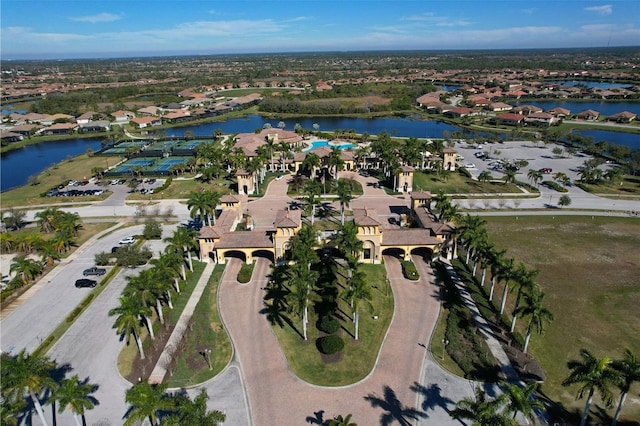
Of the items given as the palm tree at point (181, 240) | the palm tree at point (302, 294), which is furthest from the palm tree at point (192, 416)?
the palm tree at point (181, 240)

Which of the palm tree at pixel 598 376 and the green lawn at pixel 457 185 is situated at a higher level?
the palm tree at pixel 598 376

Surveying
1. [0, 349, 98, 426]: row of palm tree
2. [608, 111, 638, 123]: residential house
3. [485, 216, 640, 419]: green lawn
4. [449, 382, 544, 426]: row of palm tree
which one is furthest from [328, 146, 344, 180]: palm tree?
[608, 111, 638, 123]: residential house

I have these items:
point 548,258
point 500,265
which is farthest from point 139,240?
point 548,258

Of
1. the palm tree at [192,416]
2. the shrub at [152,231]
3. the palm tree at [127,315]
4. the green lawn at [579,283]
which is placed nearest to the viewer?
the palm tree at [192,416]

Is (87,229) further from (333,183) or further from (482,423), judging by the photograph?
(482,423)

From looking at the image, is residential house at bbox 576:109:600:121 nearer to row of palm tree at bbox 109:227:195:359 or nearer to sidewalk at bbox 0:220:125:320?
row of palm tree at bbox 109:227:195:359

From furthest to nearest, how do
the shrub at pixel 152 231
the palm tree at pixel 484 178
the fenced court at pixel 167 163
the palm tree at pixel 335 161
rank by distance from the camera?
the fenced court at pixel 167 163 → the palm tree at pixel 335 161 → the palm tree at pixel 484 178 → the shrub at pixel 152 231

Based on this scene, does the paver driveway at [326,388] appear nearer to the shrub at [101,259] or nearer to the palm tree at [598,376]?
the palm tree at [598,376]
